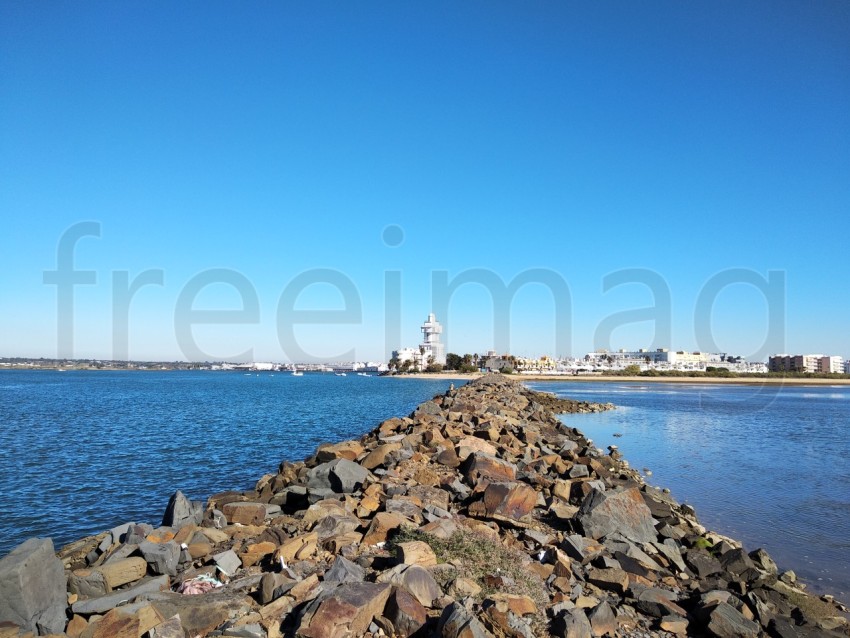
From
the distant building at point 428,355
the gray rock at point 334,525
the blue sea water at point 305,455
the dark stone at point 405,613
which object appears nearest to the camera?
the dark stone at point 405,613

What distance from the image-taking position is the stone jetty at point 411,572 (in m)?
5.42

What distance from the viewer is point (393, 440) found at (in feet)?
48.8

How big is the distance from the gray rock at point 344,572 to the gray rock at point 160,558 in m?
2.30

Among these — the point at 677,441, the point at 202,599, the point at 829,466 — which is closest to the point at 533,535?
the point at 202,599

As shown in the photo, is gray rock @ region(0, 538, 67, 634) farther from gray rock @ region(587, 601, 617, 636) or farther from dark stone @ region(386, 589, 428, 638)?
gray rock @ region(587, 601, 617, 636)

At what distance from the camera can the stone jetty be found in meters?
5.42

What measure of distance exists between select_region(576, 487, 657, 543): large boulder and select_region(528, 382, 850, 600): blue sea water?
2.41 m

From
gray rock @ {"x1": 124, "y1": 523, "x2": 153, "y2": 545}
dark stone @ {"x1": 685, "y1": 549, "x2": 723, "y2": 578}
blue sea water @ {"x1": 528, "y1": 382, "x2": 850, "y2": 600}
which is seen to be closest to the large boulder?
dark stone @ {"x1": 685, "y1": 549, "x2": 723, "y2": 578}

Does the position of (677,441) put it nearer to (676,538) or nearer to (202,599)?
(676,538)

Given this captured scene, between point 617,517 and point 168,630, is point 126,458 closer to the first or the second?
point 168,630

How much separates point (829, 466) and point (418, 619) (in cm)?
1944

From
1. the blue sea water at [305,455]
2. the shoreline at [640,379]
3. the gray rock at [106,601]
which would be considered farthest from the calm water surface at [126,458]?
the shoreline at [640,379]

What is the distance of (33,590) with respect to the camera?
5652 mm

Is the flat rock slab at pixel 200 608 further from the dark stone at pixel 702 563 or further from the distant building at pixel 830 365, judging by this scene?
the distant building at pixel 830 365
